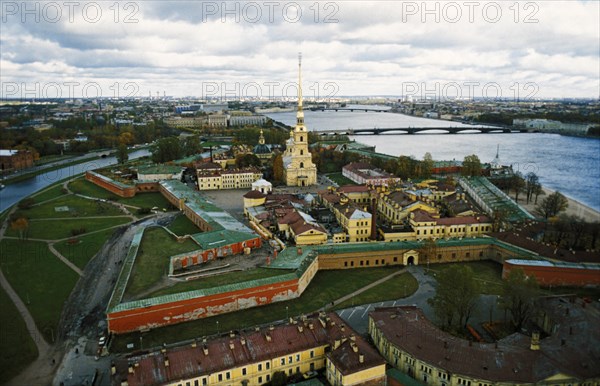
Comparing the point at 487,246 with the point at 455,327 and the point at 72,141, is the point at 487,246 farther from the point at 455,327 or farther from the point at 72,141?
the point at 72,141

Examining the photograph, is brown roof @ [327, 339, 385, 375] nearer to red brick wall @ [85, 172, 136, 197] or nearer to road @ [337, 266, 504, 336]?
road @ [337, 266, 504, 336]

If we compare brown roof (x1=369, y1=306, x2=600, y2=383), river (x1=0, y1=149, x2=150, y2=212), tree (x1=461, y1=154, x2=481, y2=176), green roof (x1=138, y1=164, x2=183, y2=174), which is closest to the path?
brown roof (x1=369, y1=306, x2=600, y2=383)

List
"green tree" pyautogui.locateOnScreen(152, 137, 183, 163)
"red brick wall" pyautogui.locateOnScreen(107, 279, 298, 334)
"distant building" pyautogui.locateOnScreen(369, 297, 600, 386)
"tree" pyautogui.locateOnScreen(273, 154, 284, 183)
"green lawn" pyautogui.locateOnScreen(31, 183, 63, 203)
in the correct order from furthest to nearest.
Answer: "green tree" pyautogui.locateOnScreen(152, 137, 183, 163) < "tree" pyautogui.locateOnScreen(273, 154, 284, 183) < "green lawn" pyautogui.locateOnScreen(31, 183, 63, 203) < "red brick wall" pyautogui.locateOnScreen(107, 279, 298, 334) < "distant building" pyautogui.locateOnScreen(369, 297, 600, 386)

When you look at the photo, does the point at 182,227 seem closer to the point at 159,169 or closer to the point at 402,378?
the point at 159,169

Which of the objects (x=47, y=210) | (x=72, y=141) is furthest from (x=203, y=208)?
(x=72, y=141)

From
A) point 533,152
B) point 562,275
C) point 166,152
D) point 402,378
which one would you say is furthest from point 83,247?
point 533,152

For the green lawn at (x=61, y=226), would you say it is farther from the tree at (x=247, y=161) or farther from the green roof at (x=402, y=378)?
the green roof at (x=402, y=378)
